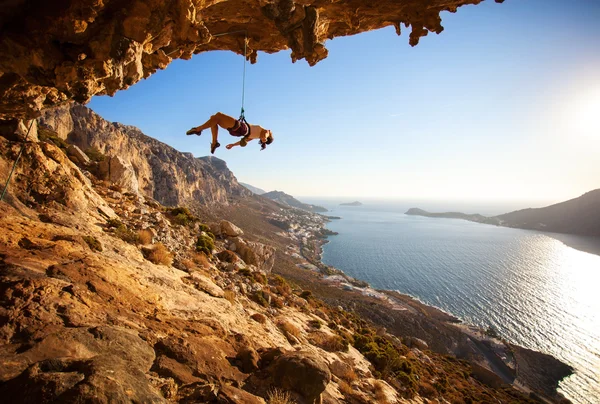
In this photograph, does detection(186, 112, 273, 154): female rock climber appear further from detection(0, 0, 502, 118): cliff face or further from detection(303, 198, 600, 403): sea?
detection(303, 198, 600, 403): sea

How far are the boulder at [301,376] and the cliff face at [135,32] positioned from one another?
8.21m

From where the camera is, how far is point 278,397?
5.65 m

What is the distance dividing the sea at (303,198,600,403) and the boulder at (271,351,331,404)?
194ft

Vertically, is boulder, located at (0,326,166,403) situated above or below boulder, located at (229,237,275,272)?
above

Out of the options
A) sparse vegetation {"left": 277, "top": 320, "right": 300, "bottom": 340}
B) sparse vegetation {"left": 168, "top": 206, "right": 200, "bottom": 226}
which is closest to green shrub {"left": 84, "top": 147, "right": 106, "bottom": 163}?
sparse vegetation {"left": 168, "top": 206, "right": 200, "bottom": 226}

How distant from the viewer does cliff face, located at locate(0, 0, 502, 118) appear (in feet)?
15.4

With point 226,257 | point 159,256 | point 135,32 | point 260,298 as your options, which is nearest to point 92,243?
point 159,256

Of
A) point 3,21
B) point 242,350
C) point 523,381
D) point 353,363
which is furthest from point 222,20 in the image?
point 523,381

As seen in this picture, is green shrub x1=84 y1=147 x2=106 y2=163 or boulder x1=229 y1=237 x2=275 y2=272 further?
green shrub x1=84 y1=147 x2=106 y2=163

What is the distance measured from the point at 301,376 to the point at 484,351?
59.5m

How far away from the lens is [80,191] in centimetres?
1076

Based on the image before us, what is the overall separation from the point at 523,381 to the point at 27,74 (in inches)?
2595

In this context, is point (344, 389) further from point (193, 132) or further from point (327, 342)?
point (193, 132)

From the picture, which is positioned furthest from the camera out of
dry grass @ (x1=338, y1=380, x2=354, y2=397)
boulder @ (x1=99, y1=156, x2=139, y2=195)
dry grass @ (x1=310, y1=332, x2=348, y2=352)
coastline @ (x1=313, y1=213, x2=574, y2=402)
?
coastline @ (x1=313, y1=213, x2=574, y2=402)
